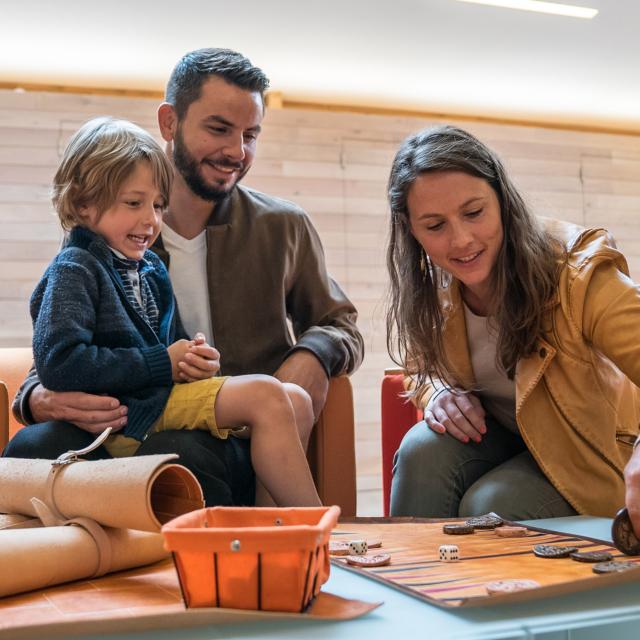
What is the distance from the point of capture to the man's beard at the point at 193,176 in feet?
6.93

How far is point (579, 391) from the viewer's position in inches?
64.0

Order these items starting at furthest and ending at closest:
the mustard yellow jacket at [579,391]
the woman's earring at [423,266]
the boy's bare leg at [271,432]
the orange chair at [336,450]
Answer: the orange chair at [336,450] < the woman's earring at [423,266] < the mustard yellow jacket at [579,391] < the boy's bare leg at [271,432]

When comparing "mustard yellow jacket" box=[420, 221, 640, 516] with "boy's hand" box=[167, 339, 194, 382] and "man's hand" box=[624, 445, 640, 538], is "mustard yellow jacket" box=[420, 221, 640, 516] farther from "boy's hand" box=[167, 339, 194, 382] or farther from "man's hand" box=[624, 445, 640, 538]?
"boy's hand" box=[167, 339, 194, 382]

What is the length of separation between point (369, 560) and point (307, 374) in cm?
91

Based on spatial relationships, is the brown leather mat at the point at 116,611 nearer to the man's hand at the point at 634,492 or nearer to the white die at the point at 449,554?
the white die at the point at 449,554

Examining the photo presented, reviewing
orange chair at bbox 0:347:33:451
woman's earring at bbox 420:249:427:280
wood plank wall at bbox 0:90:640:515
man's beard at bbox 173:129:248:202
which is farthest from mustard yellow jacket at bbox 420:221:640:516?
wood plank wall at bbox 0:90:640:515

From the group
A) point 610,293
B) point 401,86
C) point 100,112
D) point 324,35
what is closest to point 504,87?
point 401,86

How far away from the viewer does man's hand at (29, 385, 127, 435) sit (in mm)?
1573

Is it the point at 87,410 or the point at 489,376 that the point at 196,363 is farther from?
the point at 489,376

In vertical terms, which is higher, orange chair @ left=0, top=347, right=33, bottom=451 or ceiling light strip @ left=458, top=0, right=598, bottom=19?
ceiling light strip @ left=458, top=0, right=598, bottom=19

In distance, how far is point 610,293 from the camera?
5.11 ft

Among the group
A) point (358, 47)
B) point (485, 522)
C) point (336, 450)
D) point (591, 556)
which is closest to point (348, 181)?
point (358, 47)

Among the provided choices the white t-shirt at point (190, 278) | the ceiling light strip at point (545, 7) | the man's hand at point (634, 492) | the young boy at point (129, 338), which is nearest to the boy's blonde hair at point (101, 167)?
the young boy at point (129, 338)

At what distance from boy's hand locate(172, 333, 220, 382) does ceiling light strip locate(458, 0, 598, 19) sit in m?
2.99
